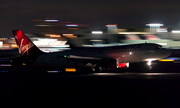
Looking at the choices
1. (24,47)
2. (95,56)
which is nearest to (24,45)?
(24,47)

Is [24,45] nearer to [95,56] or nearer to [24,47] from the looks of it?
[24,47]

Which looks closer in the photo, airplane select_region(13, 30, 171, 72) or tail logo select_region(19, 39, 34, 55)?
airplane select_region(13, 30, 171, 72)

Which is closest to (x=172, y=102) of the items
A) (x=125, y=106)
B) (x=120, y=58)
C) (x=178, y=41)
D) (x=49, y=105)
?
(x=125, y=106)

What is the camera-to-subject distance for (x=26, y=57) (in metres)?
29.4

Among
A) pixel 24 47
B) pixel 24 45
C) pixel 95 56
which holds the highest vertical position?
pixel 24 45

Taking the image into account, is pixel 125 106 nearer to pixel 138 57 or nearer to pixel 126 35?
pixel 138 57

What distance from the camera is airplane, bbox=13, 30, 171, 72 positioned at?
93.0 feet

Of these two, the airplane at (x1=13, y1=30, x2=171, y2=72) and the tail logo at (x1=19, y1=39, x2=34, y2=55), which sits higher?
the tail logo at (x1=19, y1=39, x2=34, y2=55)

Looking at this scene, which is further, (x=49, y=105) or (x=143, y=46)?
(x=143, y=46)

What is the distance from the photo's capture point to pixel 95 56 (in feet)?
95.6

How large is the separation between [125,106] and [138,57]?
18.5 meters

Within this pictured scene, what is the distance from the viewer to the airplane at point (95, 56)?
2836cm

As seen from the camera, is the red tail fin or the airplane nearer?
the airplane

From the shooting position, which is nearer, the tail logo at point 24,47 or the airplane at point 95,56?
the airplane at point 95,56
